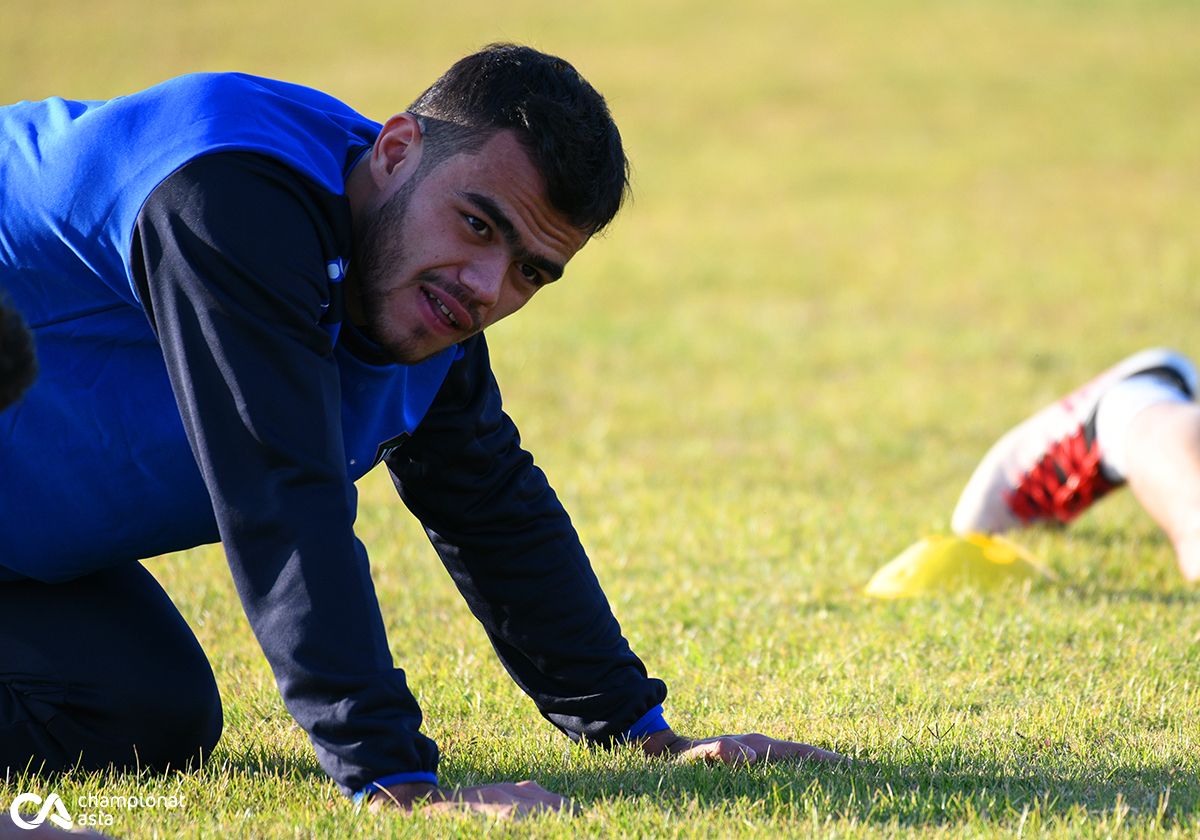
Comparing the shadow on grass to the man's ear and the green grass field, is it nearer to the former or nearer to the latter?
the green grass field

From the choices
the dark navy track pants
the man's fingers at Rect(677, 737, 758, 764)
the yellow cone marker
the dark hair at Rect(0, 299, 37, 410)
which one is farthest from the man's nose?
the yellow cone marker

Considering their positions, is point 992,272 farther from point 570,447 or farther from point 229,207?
point 229,207

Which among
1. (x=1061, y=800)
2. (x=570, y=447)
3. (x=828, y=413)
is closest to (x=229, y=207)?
(x=1061, y=800)

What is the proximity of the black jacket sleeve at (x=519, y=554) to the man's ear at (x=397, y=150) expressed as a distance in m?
0.60

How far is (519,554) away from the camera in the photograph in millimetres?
3822

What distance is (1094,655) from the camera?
186 inches

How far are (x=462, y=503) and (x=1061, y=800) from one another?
5.01ft

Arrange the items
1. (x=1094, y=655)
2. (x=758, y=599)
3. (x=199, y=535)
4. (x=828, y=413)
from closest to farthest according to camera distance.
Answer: (x=199, y=535) → (x=1094, y=655) → (x=758, y=599) → (x=828, y=413)

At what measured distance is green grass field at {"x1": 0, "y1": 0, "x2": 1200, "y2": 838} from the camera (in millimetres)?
3486

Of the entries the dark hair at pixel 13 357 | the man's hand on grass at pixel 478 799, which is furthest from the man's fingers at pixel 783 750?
the dark hair at pixel 13 357

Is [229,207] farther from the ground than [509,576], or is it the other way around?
[229,207]

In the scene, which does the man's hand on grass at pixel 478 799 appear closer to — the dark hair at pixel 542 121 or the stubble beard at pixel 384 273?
the stubble beard at pixel 384 273

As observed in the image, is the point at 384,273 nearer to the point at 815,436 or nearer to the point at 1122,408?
the point at 1122,408

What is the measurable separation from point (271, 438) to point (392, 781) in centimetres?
70
